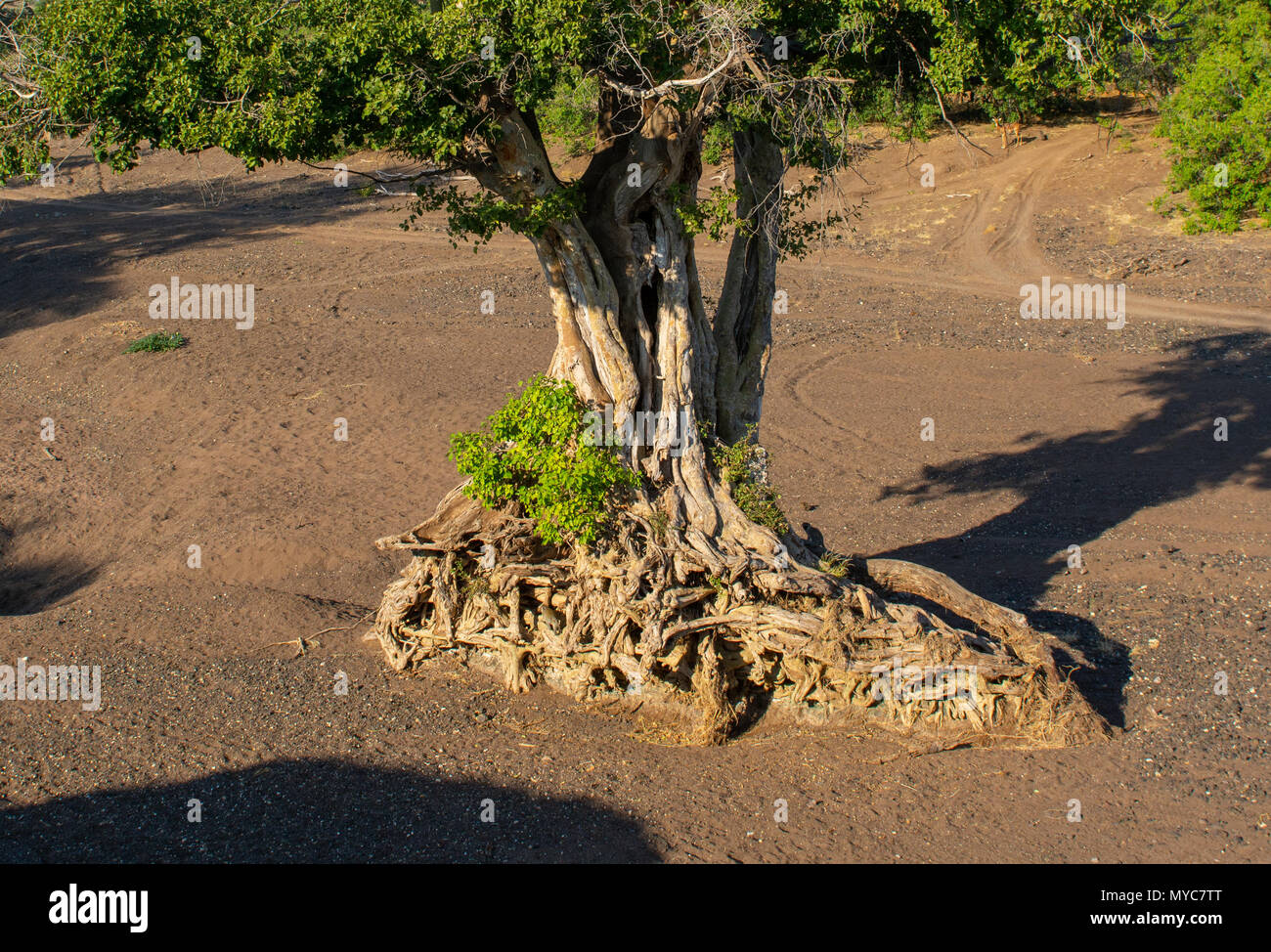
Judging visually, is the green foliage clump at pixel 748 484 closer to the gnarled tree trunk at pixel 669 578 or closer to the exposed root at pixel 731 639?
the gnarled tree trunk at pixel 669 578

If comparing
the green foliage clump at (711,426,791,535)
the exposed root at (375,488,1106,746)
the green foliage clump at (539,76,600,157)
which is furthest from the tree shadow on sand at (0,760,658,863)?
the green foliage clump at (539,76,600,157)

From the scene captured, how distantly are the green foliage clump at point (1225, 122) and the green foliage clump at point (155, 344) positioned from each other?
21.6 meters

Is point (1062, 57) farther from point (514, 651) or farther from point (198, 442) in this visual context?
point (198, 442)

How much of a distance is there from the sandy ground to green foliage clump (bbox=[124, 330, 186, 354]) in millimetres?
471

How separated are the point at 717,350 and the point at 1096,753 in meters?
5.12

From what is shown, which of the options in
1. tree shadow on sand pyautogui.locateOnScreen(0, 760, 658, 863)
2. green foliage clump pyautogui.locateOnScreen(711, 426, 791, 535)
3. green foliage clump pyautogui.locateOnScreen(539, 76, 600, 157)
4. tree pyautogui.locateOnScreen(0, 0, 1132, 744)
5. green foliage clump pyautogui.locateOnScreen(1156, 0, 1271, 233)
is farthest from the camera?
green foliage clump pyautogui.locateOnScreen(1156, 0, 1271, 233)

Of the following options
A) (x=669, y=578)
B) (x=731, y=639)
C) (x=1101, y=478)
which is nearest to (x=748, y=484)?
(x=669, y=578)

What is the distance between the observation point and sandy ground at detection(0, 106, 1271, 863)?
827 centimetres

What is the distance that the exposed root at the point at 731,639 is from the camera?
30.5ft

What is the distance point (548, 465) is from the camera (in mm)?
9586

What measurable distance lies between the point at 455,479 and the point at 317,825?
834cm

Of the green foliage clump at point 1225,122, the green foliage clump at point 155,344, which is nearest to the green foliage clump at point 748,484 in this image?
the green foliage clump at point 155,344

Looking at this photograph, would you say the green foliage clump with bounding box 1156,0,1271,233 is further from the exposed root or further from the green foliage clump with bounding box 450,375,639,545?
the green foliage clump with bounding box 450,375,639,545

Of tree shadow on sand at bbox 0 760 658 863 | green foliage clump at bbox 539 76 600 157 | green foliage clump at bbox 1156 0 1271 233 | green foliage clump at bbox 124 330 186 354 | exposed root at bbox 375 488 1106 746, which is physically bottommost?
tree shadow on sand at bbox 0 760 658 863
